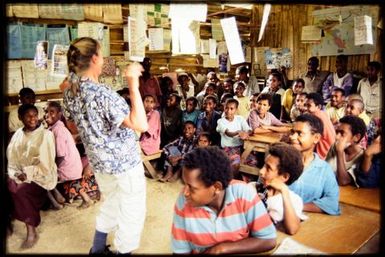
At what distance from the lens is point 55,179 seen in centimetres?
323

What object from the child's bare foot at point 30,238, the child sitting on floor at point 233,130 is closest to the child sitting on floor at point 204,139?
the child sitting on floor at point 233,130

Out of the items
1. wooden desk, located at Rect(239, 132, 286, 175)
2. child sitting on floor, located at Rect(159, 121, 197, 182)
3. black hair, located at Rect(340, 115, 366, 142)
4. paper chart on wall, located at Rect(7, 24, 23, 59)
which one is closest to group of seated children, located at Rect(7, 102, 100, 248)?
paper chart on wall, located at Rect(7, 24, 23, 59)

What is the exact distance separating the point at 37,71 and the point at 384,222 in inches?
153

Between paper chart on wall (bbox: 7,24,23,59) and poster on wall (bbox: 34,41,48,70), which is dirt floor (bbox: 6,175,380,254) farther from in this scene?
paper chart on wall (bbox: 7,24,23,59)

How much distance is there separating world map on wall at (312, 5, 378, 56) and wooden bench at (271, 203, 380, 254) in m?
4.33

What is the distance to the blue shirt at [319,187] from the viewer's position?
2002mm

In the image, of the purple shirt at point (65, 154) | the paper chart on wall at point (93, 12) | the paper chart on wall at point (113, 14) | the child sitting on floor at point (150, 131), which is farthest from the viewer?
the paper chart on wall at point (113, 14)

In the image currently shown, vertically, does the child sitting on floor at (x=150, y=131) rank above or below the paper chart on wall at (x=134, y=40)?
below

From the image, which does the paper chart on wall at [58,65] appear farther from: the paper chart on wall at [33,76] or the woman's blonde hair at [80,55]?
the paper chart on wall at [33,76]

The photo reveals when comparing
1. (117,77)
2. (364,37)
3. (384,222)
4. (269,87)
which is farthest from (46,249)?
(269,87)

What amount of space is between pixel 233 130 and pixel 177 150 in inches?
35.5

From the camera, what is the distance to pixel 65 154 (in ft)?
11.3

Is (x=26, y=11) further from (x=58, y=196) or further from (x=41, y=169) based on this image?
(x=58, y=196)

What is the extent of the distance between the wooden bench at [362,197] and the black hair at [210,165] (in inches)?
42.1
